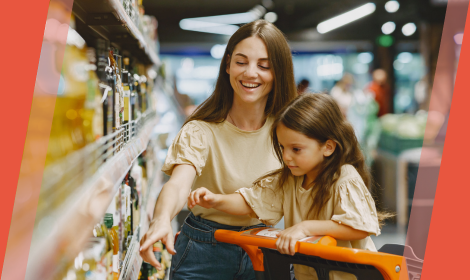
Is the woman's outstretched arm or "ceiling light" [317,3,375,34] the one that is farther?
"ceiling light" [317,3,375,34]

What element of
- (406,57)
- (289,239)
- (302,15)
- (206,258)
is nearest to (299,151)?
(289,239)

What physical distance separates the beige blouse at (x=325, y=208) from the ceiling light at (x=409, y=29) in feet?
26.5

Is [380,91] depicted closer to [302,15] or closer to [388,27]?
[388,27]

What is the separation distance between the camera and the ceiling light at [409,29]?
8.52 metres

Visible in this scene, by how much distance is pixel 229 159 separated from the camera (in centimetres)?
160

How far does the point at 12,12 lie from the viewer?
703 mm

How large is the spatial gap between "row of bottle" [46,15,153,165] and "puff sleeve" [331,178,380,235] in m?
0.80

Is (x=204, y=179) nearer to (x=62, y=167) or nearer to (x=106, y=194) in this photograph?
(x=106, y=194)

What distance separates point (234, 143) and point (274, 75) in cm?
30

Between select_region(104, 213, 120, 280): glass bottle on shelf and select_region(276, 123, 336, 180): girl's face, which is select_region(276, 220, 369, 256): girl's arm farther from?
select_region(104, 213, 120, 280): glass bottle on shelf

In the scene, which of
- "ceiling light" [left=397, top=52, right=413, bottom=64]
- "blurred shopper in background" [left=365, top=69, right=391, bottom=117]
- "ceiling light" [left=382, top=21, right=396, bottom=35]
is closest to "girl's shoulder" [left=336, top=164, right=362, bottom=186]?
"blurred shopper in background" [left=365, top=69, right=391, bottom=117]

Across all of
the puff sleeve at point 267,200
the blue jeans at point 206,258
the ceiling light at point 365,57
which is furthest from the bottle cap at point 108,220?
the ceiling light at point 365,57

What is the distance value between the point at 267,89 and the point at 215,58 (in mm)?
9281

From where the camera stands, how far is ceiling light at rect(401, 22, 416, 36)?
8.52 m
